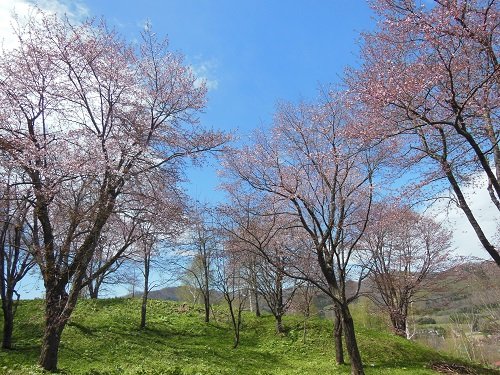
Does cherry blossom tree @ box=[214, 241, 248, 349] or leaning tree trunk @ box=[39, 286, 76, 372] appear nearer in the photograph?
leaning tree trunk @ box=[39, 286, 76, 372]

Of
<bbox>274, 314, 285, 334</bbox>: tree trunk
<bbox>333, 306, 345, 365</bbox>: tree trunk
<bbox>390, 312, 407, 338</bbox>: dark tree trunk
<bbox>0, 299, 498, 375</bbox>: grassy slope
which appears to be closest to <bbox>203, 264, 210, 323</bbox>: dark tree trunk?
<bbox>0, 299, 498, 375</bbox>: grassy slope

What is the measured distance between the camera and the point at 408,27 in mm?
7766

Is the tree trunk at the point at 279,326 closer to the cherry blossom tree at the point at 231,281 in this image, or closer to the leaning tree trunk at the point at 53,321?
the cherry blossom tree at the point at 231,281

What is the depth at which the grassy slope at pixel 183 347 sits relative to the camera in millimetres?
12573

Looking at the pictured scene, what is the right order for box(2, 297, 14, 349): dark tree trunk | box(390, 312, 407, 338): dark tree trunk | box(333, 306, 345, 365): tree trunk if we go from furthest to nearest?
box(390, 312, 407, 338): dark tree trunk < box(333, 306, 345, 365): tree trunk < box(2, 297, 14, 349): dark tree trunk

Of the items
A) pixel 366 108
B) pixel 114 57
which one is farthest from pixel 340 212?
pixel 114 57

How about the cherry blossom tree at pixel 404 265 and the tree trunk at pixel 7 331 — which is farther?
the cherry blossom tree at pixel 404 265

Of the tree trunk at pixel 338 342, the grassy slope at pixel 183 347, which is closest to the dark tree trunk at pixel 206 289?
the grassy slope at pixel 183 347

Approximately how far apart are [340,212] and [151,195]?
6418mm

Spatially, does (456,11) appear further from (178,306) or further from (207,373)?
(178,306)

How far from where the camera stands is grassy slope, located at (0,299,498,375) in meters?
12.6

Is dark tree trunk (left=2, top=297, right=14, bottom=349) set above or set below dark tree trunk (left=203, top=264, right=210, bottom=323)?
below

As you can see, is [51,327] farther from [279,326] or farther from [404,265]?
[404,265]

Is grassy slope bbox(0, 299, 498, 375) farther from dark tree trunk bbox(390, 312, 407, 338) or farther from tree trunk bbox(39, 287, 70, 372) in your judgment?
dark tree trunk bbox(390, 312, 407, 338)
